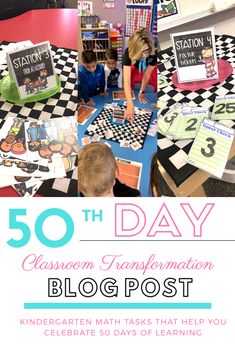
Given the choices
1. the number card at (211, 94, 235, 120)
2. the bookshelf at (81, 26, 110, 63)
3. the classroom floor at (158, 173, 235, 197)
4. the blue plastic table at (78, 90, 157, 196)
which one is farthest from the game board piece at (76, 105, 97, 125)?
the number card at (211, 94, 235, 120)

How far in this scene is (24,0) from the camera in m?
1.26

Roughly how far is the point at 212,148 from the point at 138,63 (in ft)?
1.04

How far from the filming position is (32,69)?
1.23 meters

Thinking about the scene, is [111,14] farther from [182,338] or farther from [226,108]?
[182,338]

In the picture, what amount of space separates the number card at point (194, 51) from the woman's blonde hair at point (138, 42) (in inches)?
3.0

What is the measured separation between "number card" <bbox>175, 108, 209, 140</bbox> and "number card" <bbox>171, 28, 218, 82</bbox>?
109 millimetres

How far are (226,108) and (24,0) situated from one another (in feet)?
2.28

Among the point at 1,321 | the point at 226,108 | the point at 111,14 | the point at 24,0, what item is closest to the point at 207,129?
the point at 226,108

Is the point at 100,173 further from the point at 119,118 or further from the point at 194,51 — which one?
the point at 194,51

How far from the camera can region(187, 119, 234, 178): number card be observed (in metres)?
1.19

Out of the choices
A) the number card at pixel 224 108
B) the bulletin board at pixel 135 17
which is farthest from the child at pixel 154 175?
the bulletin board at pixel 135 17

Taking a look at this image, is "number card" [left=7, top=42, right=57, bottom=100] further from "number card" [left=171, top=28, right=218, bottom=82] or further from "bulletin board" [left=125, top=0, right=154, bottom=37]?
"number card" [left=171, top=28, right=218, bottom=82]

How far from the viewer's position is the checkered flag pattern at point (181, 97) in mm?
1199

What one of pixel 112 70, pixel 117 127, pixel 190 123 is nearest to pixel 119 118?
pixel 117 127
